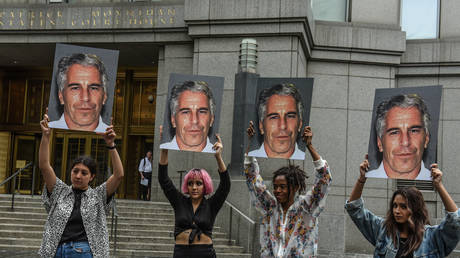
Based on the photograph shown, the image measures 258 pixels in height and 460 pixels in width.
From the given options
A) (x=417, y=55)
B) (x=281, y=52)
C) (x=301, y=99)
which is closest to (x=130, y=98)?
(x=281, y=52)

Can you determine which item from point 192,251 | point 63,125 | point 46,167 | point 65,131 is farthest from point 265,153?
point 65,131

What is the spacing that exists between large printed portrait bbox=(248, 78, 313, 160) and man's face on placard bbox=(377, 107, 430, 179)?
1449 millimetres

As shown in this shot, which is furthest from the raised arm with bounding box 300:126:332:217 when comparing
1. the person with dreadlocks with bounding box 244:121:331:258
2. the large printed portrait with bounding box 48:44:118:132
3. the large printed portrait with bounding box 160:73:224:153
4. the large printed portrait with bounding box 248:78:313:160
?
the large printed portrait with bounding box 48:44:118:132

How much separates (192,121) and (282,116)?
1277 millimetres

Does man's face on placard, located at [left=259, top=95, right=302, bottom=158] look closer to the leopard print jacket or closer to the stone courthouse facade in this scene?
the leopard print jacket

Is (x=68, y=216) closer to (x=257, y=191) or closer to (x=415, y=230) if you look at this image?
(x=257, y=191)

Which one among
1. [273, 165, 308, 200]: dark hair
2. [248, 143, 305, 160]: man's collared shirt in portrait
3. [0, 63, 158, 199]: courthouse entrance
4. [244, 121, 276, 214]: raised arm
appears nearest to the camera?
[273, 165, 308, 200]: dark hair

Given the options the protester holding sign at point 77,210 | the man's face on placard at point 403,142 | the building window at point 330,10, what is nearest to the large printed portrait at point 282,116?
the man's face on placard at point 403,142

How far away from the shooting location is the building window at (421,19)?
1892cm

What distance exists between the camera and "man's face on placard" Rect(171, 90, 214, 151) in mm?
7855

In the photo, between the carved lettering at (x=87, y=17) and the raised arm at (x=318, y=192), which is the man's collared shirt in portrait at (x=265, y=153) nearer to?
the raised arm at (x=318, y=192)

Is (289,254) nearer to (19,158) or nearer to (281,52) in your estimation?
(281,52)

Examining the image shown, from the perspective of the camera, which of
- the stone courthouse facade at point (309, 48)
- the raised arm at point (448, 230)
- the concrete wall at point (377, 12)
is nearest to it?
the raised arm at point (448, 230)

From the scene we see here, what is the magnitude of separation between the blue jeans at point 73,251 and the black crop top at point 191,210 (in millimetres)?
836
